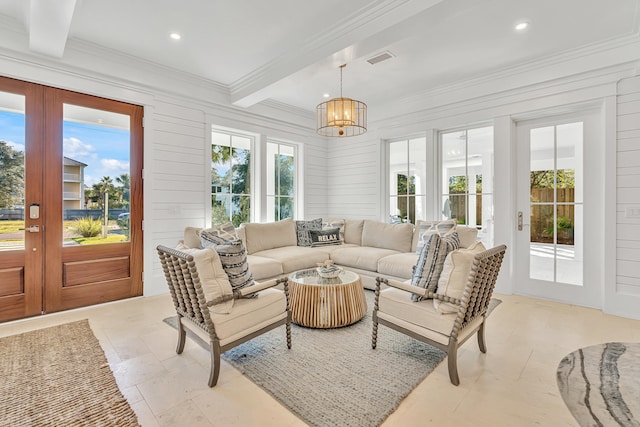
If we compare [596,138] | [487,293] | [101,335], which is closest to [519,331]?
[487,293]

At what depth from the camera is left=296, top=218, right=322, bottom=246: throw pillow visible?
4.74m

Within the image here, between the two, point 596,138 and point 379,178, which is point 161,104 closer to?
point 379,178

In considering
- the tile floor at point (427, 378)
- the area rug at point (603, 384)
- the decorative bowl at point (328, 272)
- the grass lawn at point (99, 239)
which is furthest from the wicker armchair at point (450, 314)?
the grass lawn at point (99, 239)

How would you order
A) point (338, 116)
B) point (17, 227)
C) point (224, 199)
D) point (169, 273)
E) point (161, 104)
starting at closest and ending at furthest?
point (169, 273) → point (17, 227) → point (338, 116) → point (161, 104) → point (224, 199)

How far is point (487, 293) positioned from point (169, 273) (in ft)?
7.50

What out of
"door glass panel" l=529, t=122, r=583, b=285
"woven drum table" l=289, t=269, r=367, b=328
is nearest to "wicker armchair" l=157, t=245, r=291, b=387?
"woven drum table" l=289, t=269, r=367, b=328

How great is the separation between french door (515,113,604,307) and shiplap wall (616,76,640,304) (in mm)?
172

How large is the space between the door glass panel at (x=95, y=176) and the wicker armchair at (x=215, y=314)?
201cm

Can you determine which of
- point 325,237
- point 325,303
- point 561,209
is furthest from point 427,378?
point 561,209

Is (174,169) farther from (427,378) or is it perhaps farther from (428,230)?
(427,378)

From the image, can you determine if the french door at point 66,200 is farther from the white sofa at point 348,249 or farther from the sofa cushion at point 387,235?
the sofa cushion at point 387,235

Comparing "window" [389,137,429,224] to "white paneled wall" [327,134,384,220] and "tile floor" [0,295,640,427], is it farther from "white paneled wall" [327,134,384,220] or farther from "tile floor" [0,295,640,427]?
"tile floor" [0,295,640,427]

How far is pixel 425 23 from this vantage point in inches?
94.6

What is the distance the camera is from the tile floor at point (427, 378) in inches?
64.9
